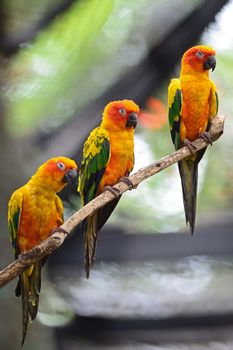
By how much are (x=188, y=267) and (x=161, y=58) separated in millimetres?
748

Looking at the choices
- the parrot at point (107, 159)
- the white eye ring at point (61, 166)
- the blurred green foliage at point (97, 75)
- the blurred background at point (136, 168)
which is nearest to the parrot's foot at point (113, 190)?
the parrot at point (107, 159)

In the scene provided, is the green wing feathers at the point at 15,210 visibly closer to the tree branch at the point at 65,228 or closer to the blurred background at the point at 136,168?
the tree branch at the point at 65,228

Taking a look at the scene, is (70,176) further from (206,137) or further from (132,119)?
(206,137)

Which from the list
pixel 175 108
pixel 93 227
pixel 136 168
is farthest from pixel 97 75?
pixel 93 227

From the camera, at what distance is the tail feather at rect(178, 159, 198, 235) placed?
1.71m

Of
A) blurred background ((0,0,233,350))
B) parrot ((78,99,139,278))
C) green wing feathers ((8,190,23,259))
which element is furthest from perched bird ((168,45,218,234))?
blurred background ((0,0,233,350))

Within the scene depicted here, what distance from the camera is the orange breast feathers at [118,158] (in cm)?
178

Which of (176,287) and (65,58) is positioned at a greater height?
(65,58)

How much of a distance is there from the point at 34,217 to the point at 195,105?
0.45m

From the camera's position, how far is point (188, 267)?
277 centimetres

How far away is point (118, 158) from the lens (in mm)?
1800

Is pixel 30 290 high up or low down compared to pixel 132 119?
down

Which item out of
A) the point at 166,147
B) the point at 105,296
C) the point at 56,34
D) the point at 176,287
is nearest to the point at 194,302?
the point at 176,287

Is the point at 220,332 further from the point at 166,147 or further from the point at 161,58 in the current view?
the point at 161,58
